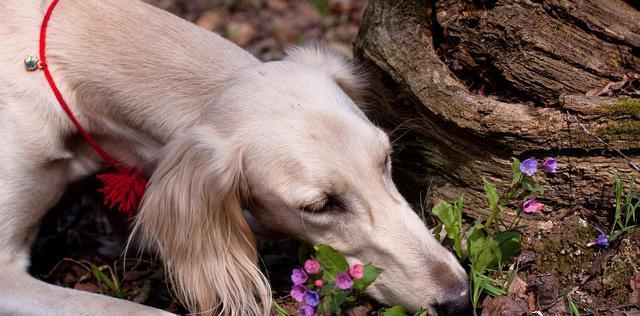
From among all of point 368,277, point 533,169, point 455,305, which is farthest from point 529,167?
point 368,277

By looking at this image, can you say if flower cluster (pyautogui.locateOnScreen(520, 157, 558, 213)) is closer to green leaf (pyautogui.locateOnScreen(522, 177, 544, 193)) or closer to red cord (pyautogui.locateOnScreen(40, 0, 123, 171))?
green leaf (pyautogui.locateOnScreen(522, 177, 544, 193))

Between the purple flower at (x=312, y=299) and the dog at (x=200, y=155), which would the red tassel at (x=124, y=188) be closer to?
the dog at (x=200, y=155)

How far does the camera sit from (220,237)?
292cm

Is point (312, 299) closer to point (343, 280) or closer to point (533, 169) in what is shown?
point (343, 280)

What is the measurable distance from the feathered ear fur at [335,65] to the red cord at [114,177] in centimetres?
89

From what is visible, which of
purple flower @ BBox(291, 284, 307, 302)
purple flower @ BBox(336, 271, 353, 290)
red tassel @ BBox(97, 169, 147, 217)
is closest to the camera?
purple flower @ BBox(336, 271, 353, 290)

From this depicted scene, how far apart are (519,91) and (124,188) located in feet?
5.71

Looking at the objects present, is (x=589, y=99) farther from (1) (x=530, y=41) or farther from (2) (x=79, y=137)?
(2) (x=79, y=137)

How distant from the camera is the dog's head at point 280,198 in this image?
2.68 metres

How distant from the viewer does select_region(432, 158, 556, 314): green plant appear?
109 inches

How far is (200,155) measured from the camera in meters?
2.86

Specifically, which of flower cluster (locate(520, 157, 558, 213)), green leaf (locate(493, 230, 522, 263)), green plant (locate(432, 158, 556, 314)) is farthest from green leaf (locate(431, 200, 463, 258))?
flower cluster (locate(520, 157, 558, 213))

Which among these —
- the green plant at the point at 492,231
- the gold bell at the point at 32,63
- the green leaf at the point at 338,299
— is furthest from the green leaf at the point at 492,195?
the gold bell at the point at 32,63

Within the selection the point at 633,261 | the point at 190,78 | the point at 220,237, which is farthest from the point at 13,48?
the point at 633,261
